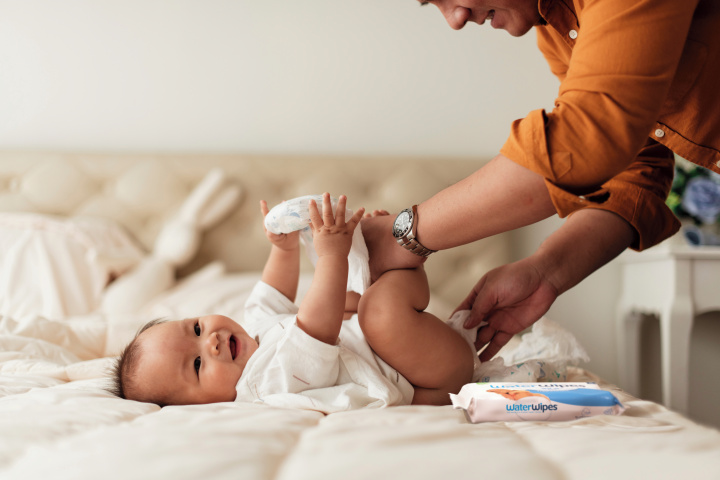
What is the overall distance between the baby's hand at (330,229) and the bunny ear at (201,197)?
1.21 metres

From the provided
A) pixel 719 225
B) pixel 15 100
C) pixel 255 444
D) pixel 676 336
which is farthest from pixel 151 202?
pixel 719 225

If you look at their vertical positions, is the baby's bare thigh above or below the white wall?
below

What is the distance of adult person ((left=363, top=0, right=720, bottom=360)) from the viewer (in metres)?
0.67

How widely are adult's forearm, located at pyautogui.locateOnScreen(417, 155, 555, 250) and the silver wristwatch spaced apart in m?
0.03

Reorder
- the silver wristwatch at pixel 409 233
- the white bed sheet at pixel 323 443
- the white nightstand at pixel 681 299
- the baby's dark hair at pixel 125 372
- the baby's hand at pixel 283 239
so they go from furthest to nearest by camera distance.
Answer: the white nightstand at pixel 681 299 < the baby's hand at pixel 283 239 < the baby's dark hair at pixel 125 372 < the silver wristwatch at pixel 409 233 < the white bed sheet at pixel 323 443

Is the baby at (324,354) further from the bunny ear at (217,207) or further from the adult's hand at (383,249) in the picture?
the bunny ear at (217,207)

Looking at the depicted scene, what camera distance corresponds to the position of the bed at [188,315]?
500 millimetres

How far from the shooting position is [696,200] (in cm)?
195

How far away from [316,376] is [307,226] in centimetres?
25

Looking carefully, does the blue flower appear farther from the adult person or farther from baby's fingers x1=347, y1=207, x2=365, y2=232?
baby's fingers x1=347, y1=207, x2=365, y2=232

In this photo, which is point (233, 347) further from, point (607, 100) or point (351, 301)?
point (607, 100)

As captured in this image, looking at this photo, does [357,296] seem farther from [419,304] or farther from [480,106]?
[480,106]

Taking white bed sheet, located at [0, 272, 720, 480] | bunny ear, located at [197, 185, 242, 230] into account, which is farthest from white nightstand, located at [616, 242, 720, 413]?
bunny ear, located at [197, 185, 242, 230]

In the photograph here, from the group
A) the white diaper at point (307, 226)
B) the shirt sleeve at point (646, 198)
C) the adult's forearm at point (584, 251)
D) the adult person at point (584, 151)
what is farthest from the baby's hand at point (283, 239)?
the shirt sleeve at point (646, 198)
